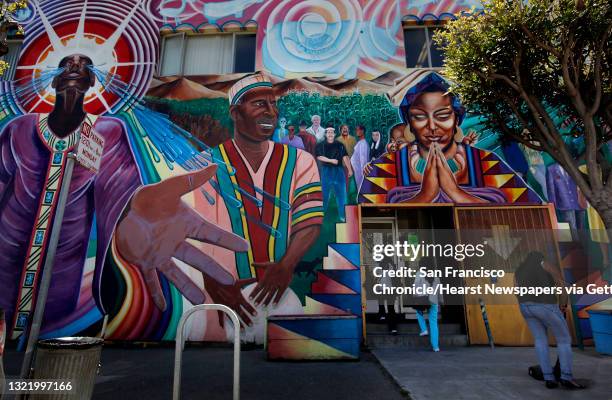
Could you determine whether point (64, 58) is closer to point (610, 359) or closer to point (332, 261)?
point (332, 261)

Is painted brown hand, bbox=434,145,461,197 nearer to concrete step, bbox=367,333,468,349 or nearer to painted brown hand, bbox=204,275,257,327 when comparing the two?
concrete step, bbox=367,333,468,349

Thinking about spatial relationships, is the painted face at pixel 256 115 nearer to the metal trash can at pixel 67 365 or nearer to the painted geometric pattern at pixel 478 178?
the painted geometric pattern at pixel 478 178

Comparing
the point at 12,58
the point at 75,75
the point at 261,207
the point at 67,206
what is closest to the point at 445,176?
the point at 261,207

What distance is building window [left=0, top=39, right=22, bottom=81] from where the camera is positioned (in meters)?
9.56

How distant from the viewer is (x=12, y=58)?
32.6ft

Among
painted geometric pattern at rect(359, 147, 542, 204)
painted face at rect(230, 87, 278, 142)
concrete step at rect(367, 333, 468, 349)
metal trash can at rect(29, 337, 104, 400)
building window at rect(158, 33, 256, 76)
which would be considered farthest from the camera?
building window at rect(158, 33, 256, 76)

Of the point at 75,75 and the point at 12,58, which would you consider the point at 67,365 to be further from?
the point at 12,58

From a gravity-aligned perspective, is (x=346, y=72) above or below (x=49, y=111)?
above

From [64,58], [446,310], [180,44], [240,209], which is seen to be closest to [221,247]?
[240,209]

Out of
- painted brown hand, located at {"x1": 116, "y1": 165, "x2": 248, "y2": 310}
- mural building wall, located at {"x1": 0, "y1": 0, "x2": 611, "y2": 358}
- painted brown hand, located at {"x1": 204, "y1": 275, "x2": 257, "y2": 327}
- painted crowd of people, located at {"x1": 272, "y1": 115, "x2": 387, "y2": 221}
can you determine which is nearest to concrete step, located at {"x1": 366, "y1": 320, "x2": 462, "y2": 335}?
mural building wall, located at {"x1": 0, "y1": 0, "x2": 611, "y2": 358}

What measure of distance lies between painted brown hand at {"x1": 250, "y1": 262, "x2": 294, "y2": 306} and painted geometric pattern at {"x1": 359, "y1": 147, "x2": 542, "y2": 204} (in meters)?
2.41

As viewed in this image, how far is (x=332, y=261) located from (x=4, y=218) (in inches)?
309

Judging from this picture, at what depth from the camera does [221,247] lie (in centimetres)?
786

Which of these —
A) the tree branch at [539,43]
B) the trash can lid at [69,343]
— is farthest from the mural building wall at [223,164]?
the trash can lid at [69,343]
